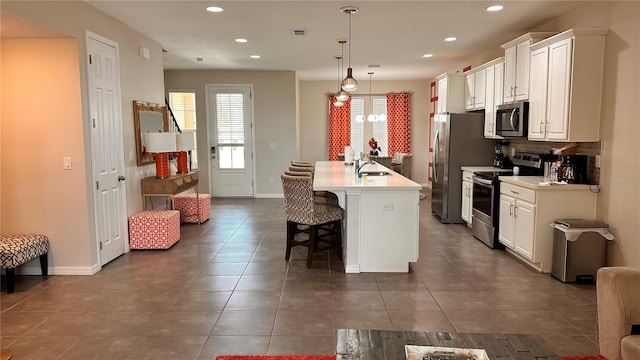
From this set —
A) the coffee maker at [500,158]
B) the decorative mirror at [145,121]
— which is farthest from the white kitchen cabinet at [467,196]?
the decorative mirror at [145,121]

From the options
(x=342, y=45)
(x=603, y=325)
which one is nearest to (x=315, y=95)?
(x=342, y=45)

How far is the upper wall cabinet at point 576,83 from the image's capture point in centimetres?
404

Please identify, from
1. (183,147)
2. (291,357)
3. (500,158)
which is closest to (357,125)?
(500,158)

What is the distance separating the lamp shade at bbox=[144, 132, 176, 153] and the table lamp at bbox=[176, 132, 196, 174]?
17.4 inches

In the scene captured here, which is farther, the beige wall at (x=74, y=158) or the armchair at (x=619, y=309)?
the beige wall at (x=74, y=158)

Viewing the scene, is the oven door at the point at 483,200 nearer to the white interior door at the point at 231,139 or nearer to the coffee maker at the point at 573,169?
the coffee maker at the point at 573,169

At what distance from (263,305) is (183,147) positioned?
3196mm

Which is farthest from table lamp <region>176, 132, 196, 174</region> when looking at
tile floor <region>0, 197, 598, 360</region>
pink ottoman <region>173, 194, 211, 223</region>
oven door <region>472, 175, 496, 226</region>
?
oven door <region>472, 175, 496, 226</region>

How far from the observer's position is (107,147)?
462cm

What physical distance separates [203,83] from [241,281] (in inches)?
238

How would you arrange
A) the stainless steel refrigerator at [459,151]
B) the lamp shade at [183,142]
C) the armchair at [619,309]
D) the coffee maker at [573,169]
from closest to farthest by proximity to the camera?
the armchair at [619,309]
the coffee maker at [573,169]
the lamp shade at [183,142]
the stainless steel refrigerator at [459,151]

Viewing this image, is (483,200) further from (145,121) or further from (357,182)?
(145,121)

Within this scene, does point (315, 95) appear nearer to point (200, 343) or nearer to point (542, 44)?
point (542, 44)

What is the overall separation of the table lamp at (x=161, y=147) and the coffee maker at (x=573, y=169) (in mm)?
4558
